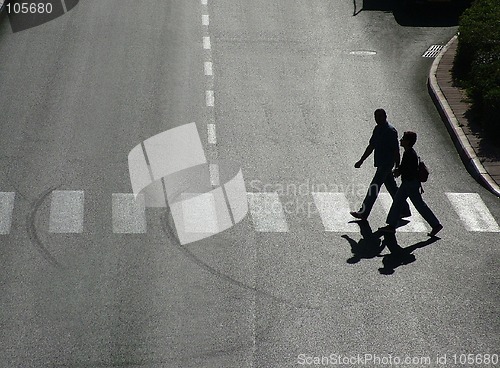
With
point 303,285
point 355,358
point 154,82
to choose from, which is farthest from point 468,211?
point 154,82

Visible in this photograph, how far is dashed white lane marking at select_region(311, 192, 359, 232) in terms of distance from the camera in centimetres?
1540

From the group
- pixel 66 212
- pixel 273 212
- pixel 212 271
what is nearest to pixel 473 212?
pixel 273 212

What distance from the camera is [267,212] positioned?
618 inches

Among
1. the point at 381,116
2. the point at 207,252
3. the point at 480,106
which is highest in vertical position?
the point at 381,116

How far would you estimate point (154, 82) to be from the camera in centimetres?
2072

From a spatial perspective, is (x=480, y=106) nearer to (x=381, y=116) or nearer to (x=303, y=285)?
(x=381, y=116)

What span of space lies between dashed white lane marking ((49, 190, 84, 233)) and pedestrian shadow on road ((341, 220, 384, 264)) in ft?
13.0

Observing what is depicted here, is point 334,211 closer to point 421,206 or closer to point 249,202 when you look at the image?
point 249,202

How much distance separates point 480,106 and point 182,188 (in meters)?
6.48

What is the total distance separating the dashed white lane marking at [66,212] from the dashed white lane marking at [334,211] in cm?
371

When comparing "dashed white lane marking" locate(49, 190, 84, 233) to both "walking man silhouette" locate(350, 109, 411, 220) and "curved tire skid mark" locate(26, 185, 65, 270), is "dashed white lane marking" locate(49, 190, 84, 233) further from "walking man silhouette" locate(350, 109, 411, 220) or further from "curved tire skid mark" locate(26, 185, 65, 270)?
"walking man silhouette" locate(350, 109, 411, 220)

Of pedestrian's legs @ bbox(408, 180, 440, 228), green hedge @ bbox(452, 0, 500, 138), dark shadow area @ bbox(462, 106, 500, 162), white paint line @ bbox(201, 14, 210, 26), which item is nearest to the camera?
pedestrian's legs @ bbox(408, 180, 440, 228)

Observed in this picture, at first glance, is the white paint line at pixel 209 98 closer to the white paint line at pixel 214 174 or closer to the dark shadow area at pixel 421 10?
the white paint line at pixel 214 174

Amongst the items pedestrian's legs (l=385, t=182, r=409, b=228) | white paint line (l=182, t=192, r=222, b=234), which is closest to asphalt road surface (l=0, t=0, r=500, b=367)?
pedestrian's legs (l=385, t=182, r=409, b=228)
